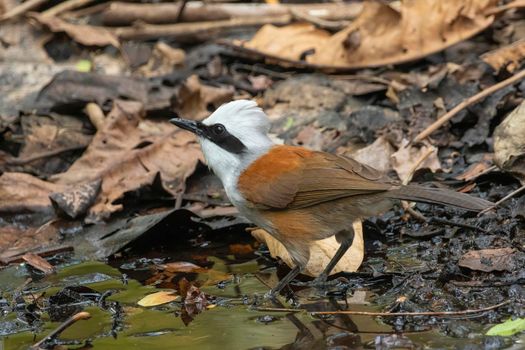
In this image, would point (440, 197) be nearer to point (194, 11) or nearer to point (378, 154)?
point (378, 154)

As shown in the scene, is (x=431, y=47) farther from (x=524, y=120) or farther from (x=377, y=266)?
(x=377, y=266)

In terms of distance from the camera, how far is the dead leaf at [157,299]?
15.9 feet

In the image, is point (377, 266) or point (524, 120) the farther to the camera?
point (524, 120)

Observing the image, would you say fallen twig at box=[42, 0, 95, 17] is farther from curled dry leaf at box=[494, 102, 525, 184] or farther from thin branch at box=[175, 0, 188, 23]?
curled dry leaf at box=[494, 102, 525, 184]

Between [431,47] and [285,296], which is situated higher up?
[431,47]


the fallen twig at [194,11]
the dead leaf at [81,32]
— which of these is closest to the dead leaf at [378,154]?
the fallen twig at [194,11]

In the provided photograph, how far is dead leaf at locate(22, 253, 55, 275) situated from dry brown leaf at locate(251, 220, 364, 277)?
52.4 inches

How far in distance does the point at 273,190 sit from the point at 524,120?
5.55 ft

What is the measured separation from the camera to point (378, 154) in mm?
6473

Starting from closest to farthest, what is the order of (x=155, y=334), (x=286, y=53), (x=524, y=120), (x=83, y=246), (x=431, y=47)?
(x=155, y=334) → (x=524, y=120) → (x=83, y=246) → (x=431, y=47) → (x=286, y=53)

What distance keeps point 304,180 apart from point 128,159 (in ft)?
7.08

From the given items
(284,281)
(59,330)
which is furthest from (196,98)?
(59,330)

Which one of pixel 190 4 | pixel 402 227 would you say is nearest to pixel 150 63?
pixel 190 4

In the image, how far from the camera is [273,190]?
17.1ft
